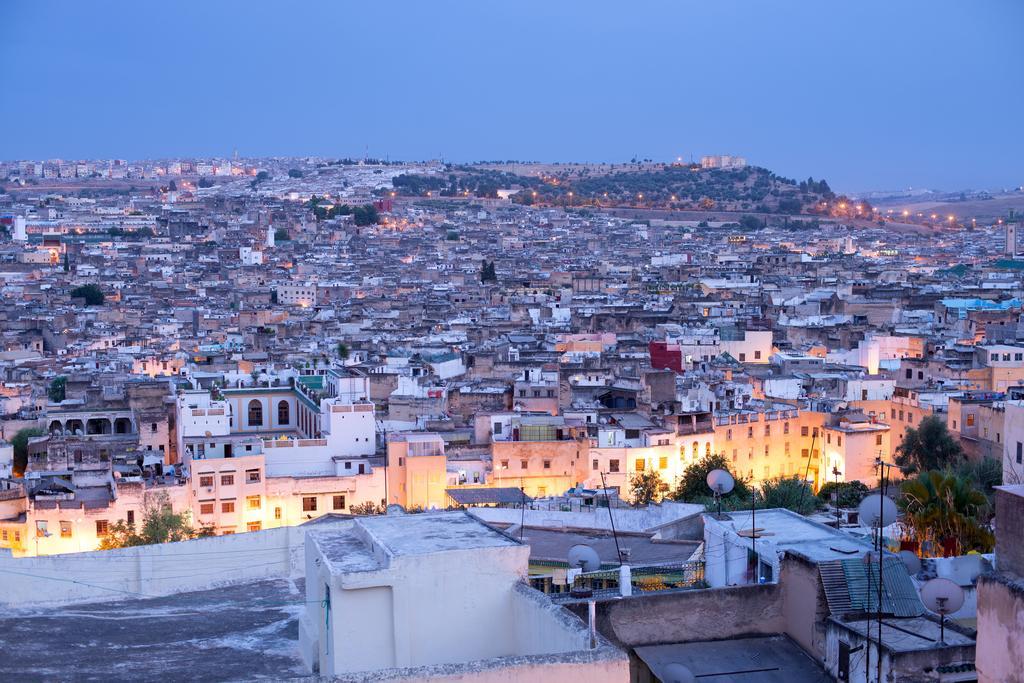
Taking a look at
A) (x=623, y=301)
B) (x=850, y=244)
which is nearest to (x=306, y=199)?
(x=850, y=244)

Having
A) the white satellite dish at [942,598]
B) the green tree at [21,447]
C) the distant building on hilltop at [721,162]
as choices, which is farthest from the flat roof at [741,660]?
the distant building on hilltop at [721,162]

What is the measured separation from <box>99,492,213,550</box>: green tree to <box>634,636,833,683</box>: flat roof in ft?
23.6

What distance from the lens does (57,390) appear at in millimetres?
21250

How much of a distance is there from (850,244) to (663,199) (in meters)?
26.9

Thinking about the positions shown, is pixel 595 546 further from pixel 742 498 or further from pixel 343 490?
pixel 343 490

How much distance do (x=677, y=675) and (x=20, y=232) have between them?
67515 mm

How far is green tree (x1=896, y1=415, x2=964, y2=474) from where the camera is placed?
602 inches

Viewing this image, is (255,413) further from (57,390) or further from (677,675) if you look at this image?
(677,675)

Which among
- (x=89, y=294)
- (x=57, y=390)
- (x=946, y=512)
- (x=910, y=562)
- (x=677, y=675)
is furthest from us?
(x=89, y=294)

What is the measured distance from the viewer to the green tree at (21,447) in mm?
15461

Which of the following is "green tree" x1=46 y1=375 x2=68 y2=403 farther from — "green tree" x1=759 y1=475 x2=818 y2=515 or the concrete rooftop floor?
the concrete rooftop floor

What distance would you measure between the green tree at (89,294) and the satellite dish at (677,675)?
124ft

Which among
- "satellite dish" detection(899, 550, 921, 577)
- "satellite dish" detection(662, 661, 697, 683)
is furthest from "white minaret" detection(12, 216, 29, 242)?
"satellite dish" detection(662, 661, 697, 683)

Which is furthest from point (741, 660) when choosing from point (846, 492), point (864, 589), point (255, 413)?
point (255, 413)
